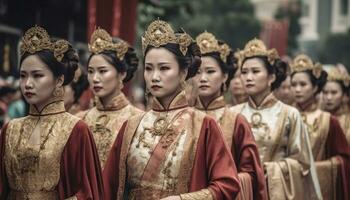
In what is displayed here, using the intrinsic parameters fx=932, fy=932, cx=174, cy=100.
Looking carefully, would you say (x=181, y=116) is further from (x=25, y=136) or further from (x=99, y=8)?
(x=99, y=8)

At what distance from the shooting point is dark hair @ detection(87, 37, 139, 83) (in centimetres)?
830

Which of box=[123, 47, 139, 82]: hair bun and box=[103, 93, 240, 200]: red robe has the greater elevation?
box=[123, 47, 139, 82]: hair bun

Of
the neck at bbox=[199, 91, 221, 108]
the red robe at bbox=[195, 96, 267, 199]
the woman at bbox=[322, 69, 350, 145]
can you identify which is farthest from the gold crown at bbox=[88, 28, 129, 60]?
the woman at bbox=[322, 69, 350, 145]

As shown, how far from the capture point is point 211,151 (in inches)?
240

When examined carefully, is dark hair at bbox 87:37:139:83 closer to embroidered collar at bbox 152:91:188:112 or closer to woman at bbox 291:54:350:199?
embroidered collar at bbox 152:91:188:112

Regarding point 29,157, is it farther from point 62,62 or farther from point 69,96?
point 69,96

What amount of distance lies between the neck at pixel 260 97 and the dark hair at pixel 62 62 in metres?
3.10

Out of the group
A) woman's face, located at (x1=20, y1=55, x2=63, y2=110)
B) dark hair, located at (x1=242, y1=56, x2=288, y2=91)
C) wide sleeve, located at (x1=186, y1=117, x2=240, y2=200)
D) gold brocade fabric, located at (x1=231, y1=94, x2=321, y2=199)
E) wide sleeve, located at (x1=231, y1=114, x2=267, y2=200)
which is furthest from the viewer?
dark hair, located at (x1=242, y1=56, x2=288, y2=91)

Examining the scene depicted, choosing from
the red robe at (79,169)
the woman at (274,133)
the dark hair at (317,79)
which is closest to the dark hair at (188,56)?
the red robe at (79,169)

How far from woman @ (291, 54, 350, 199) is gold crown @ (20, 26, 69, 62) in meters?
4.50

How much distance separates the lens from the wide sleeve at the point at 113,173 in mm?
6328

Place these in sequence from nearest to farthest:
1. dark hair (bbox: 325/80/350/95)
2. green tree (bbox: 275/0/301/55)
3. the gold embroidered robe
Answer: the gold embroidered robe, dark hair (bbox: 325/80/350/95), green tree (bbox: 275/0/301/55)

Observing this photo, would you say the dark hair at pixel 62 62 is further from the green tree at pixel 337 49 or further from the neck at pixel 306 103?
the green tree at pixel 337 49

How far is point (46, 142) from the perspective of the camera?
6.07 m
